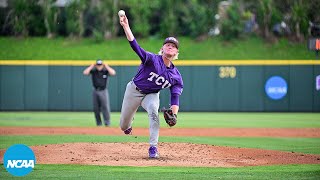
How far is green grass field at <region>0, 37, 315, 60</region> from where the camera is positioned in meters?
33.6

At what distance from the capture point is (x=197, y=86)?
30.3 m

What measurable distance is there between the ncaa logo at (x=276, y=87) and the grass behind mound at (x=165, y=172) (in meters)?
19.7

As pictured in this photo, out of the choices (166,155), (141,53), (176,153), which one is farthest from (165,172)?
(176,153)

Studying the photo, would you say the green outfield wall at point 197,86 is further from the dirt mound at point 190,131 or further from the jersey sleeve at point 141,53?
the jersey sleeve at point 141,53

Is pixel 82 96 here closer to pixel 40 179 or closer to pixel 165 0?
pixel 165 0

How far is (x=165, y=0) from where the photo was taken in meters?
36.3

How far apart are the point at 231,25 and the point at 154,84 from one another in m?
24.5

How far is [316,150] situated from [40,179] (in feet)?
21.6

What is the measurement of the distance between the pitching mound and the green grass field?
771 inches

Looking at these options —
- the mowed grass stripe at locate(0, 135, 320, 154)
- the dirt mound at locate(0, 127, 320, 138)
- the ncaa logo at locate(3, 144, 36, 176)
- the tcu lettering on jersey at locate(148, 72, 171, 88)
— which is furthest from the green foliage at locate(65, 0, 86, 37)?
the ncaa logo at locate(3, 144, 36, 176)

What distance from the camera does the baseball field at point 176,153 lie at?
32.6 ft

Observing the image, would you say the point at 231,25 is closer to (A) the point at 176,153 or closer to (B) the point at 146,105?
(A) the point at 176,153

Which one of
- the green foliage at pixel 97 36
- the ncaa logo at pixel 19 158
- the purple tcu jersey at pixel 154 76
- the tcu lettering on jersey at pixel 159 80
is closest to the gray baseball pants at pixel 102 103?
the purple tcu jersey at pixel 154 76

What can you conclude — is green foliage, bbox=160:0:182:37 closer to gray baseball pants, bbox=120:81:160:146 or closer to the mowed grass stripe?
the mowed grass stripe
